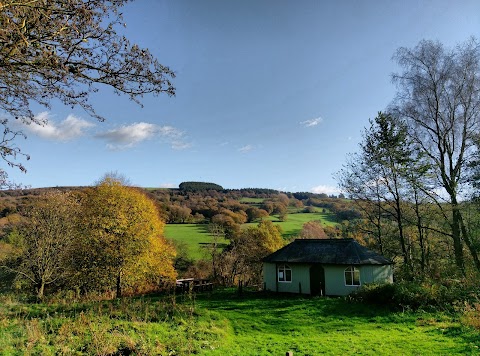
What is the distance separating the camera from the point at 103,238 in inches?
966

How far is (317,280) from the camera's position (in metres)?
25.6

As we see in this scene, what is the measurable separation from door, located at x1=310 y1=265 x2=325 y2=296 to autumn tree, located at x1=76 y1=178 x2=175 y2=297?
40.7ft

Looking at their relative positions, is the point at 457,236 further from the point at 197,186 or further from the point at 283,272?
the point at 197,186

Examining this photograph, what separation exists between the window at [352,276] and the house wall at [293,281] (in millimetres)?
2960

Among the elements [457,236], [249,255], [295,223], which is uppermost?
[295,223]

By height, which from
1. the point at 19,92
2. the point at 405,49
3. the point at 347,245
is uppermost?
the point at 405,49

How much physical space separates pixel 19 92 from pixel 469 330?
16.7m

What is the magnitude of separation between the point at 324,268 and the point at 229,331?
12789 mm

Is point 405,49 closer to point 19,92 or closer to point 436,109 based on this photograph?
point 436,109

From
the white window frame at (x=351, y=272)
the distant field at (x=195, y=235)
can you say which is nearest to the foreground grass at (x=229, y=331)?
the white window frame at (x=351, y=272)

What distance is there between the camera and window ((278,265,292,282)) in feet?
87.2

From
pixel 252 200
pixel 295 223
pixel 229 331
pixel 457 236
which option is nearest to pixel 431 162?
pixel 457 236

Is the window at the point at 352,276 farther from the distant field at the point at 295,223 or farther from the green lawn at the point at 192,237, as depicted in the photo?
the distant field at the point at 295,223

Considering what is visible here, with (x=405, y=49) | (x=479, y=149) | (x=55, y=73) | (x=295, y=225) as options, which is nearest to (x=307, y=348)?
(x=55, y=73)
